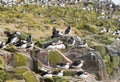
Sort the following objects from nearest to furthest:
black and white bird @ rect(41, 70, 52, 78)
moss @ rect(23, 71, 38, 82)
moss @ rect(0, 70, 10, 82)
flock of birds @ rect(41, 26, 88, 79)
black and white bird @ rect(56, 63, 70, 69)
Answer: moss @ rect(0, 70, 10, 82), moss @ rect(23, 71, 38, 82), black and white bird @ rect(41, 70, 52, 78), flock of birds @ rect(41, 26, 88, 79), black and white bird @ rect(56, 63, 70, 69)

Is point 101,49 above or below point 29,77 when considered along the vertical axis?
below

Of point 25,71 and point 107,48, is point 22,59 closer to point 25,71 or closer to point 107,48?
point 25,71

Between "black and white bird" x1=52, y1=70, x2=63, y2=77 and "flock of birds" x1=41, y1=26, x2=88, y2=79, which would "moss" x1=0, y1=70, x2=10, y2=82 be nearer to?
A: "flock of birds" x1=41, y1=26, x2=88, y2=79

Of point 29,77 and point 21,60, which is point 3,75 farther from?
point 21,60

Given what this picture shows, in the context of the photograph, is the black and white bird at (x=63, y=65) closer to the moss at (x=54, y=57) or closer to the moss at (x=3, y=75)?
the moss at (x=54, y=57)

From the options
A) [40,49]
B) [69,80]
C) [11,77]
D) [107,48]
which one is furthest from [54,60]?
[107,48]

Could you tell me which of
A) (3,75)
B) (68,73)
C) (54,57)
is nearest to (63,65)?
(68,73)

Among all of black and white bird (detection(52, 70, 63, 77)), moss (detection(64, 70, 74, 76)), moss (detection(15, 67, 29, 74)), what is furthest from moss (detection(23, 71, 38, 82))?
moss (detection(64, 70, 74, 76))

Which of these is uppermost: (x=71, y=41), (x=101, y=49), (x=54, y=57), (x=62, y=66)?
(x=54, y=57)
